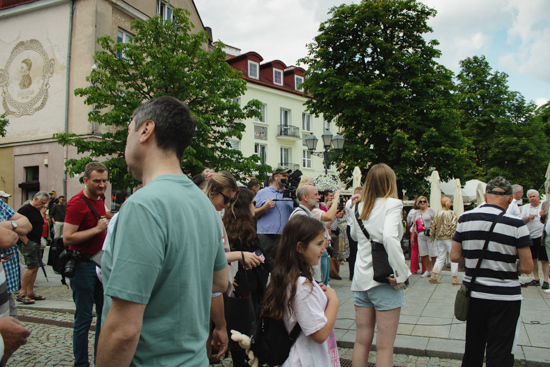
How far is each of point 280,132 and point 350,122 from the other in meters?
12.7

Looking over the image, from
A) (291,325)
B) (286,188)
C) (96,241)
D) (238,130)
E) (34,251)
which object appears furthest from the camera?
(238,130)

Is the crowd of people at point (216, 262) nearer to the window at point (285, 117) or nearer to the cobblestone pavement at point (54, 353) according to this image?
the cobblestone pavement at point (54, 353)

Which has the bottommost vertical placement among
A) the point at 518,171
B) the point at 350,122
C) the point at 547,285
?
the point at 547,285

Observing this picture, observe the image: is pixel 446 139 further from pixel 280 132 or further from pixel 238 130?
pixel 280 132

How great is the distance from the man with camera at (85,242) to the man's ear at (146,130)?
2.88m

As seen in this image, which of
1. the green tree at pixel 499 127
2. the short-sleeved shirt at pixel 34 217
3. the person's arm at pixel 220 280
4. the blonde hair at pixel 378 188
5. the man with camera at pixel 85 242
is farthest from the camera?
the green tree at pixel 499 127

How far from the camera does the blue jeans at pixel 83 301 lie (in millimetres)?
4086

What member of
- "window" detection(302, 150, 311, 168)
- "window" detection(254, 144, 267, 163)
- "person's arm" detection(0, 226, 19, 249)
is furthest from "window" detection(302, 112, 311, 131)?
"person's arm" detection(0, 226, 19, 249)

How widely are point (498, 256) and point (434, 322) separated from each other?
300 cm

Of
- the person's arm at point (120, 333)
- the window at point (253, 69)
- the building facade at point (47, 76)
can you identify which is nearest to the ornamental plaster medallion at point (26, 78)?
the building facade at point (47, 76)

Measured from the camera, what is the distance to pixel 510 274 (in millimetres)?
3654

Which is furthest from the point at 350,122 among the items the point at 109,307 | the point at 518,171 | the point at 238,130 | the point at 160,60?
the point at 109,307

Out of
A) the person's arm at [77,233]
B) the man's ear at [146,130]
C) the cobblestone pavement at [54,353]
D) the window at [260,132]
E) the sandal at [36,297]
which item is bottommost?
the cobblestone pavement at [54,353]

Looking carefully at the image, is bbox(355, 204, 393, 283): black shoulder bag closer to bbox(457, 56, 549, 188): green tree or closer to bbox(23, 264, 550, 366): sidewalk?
A: bbox(23, 264, 550, 366): sidewalk
